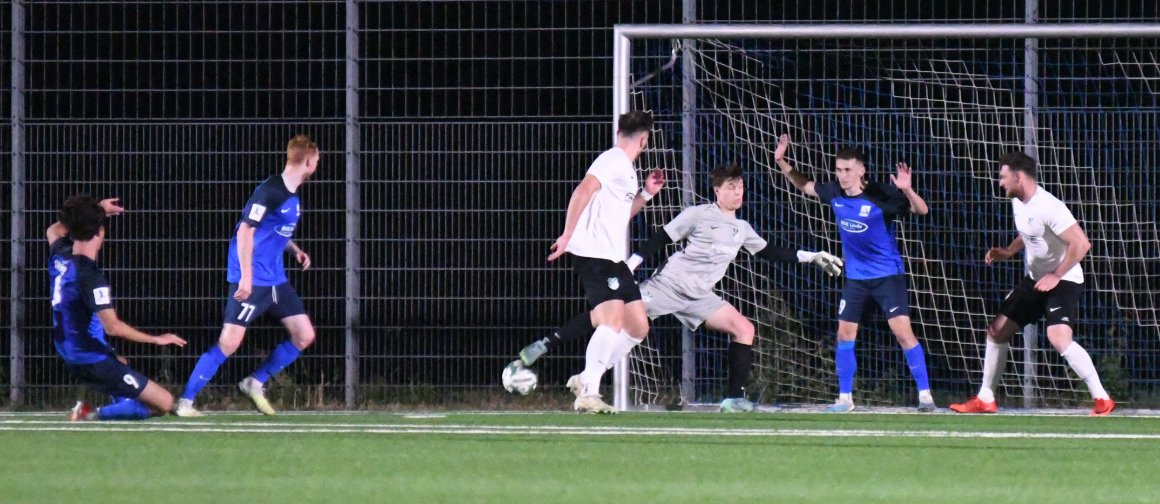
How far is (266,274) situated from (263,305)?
0.57ft

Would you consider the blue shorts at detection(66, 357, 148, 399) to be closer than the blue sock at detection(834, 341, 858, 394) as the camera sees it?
Yes

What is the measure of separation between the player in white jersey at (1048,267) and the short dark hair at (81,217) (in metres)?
4.98

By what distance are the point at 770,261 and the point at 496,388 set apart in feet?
6.43

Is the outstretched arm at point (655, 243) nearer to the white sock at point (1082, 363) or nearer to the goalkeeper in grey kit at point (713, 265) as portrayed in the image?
the goalkeeper in grey kit at point (713, 265)

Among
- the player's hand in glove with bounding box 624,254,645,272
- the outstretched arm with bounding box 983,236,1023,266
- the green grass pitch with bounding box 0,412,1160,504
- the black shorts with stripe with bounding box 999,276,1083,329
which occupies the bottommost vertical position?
the green grass pitch with bounding box 0,412,1160,504

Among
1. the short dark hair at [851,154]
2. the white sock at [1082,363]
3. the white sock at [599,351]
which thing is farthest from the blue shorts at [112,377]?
the white sock at [1082,363]

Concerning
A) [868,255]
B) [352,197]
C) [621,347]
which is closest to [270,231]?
[352,197]

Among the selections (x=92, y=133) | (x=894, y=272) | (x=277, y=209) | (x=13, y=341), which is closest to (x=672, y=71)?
(x=894, y=272)

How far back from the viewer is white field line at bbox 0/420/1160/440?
818 centimetres

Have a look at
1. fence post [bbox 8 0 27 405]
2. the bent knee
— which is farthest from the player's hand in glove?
fence post [bbox 8 0 27 405]

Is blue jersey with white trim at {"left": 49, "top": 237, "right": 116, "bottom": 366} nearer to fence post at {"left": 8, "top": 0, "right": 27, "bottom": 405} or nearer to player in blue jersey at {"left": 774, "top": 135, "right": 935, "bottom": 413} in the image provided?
fence post at {"left": 8, "top": 0, "right": 27, "bottom": 405}

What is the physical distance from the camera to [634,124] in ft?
31.7

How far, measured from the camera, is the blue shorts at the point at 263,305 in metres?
9.80

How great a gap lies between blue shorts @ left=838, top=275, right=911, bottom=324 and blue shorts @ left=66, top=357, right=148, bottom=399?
4101 millimetres
